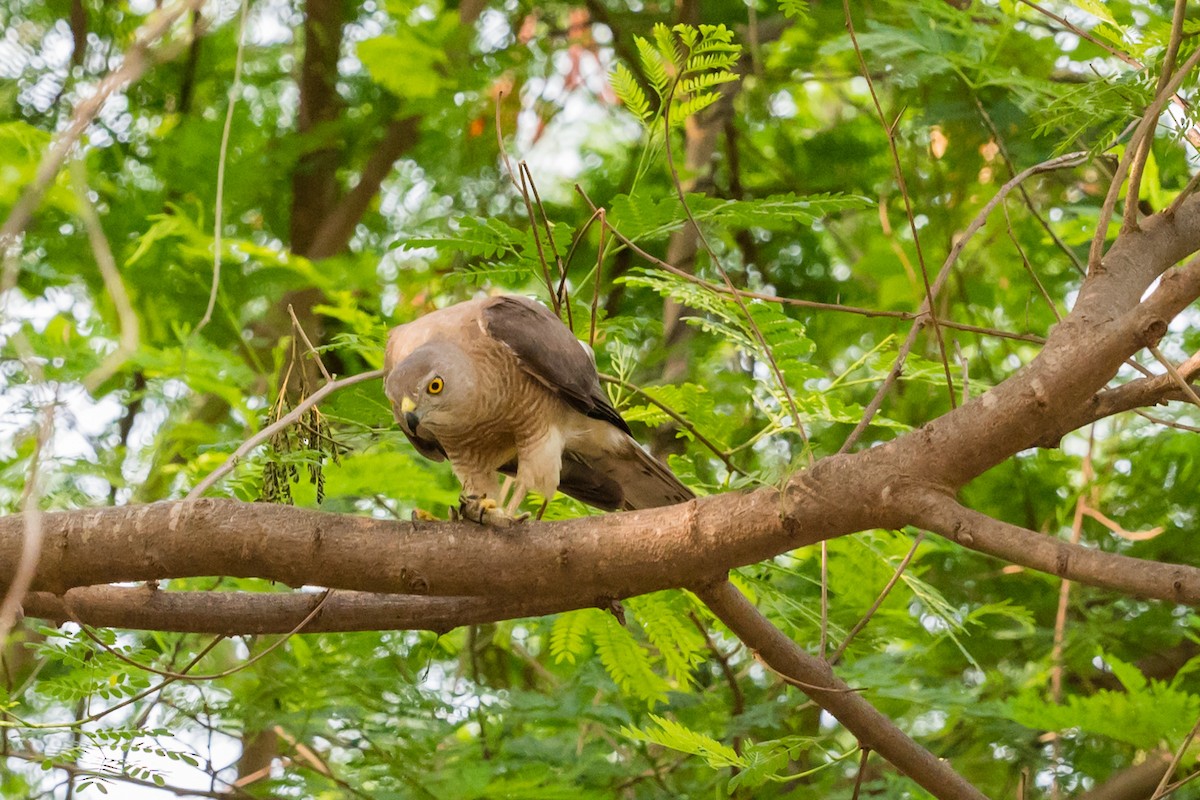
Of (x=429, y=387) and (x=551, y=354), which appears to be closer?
(x=429, y=387)

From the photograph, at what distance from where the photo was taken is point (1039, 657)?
18.2 ft

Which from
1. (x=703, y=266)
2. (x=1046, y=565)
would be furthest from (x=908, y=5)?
(x=1046, y=565)

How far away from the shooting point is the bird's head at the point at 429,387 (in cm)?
407

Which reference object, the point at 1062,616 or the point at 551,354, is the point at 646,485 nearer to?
the point at 551,354

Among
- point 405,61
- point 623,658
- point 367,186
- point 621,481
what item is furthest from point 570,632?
point 367,186

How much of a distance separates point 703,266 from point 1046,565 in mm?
4392

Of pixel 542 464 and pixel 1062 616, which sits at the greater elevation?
pixel 542 464

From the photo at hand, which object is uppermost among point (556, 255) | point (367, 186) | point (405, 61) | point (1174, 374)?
point (367, 186)

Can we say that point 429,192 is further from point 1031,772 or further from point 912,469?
point 912,469

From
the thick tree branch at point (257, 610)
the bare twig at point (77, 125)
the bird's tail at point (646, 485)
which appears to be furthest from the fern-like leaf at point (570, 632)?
the bare twig at point (77, 125)

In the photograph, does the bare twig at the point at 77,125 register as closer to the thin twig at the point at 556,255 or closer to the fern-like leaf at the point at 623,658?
the thin twig at the point at 556,255

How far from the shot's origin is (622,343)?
4.34 m

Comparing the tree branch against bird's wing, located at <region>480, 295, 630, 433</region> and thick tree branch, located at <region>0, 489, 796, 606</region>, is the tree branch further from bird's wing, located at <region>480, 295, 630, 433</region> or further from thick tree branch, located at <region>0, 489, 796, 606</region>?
thick tree branch, located at <region>0, 489, 796, 606</region>

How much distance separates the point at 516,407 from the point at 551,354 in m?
0.31
